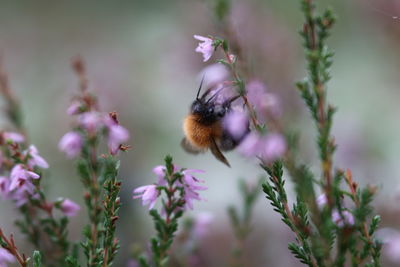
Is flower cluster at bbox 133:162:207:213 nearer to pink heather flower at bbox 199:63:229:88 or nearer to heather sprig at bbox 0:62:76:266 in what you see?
heather sprig at bbox 0:62:76:266

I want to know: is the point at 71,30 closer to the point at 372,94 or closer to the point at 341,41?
the point at 341,41

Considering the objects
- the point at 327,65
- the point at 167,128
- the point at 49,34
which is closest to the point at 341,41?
the point at 167,128

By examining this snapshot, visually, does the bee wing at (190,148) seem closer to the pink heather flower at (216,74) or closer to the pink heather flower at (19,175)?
the pink heather flower at (216,74)

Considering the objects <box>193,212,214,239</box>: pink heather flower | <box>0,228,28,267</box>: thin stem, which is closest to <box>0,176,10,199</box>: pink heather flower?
<box>0,228,28,267</box>: thin stem

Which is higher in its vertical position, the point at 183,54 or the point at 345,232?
the point at 183,54

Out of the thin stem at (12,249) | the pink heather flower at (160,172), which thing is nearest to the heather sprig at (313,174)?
the pink heather flower at (160,172)

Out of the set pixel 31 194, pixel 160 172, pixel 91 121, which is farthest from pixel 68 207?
pixel 91 121
